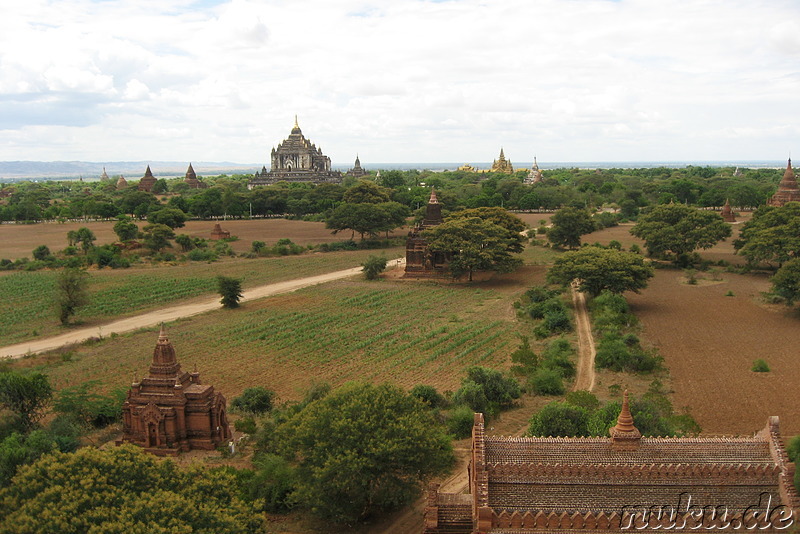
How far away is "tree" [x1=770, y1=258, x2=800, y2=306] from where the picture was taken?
37.9 meters

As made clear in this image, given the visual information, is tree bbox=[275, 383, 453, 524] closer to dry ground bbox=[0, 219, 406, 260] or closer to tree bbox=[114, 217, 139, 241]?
dry ground bbox=[0, 219, 406, 260]

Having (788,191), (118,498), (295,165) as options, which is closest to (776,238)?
(788,191)

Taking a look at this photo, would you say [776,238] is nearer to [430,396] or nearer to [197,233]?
[430,396]

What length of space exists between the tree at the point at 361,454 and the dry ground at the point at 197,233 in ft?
174

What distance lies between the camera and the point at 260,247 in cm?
6644

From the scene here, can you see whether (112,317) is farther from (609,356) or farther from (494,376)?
(609,356)

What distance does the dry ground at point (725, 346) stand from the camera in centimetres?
2467

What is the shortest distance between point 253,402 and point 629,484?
588 inches

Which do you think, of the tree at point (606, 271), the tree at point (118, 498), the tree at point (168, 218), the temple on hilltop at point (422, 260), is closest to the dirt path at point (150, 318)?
the temple on hilltop at point (422, 260)

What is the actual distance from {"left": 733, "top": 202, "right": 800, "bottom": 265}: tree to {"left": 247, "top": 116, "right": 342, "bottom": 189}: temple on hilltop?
94.0 m

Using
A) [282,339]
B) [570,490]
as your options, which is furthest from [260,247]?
[570,490]

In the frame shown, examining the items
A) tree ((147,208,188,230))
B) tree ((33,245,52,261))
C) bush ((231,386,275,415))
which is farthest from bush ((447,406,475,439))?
tree ((147,208,188,230))

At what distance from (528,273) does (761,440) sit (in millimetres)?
40945

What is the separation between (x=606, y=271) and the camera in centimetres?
4081
